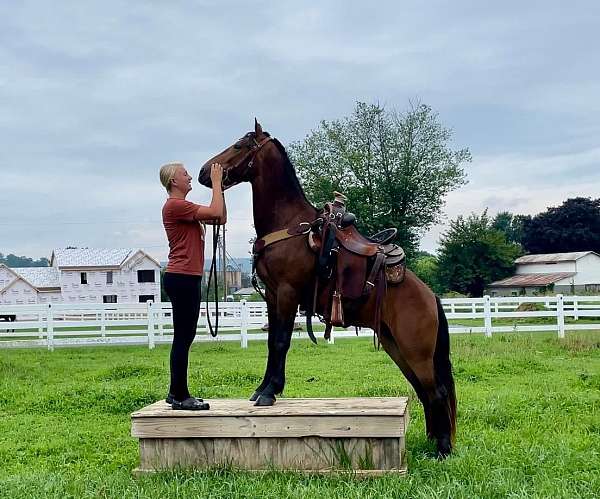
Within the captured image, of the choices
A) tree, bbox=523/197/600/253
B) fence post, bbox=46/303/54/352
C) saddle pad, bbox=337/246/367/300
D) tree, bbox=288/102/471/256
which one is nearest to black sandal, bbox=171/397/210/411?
saddle pad, bbox=337/246/367/300

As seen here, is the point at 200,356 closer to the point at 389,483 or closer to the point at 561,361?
the point at 561,361

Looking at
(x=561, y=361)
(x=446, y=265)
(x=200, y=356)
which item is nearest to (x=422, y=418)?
(x=561, y=361)

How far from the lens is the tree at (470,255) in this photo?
45750mm

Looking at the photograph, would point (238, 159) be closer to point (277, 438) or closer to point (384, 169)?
point (277, 438)

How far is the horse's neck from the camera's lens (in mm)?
5145

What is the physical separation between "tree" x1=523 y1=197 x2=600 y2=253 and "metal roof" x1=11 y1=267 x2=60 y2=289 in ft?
132

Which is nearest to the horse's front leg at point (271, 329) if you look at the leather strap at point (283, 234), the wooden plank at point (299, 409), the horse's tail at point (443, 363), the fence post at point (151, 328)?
the wooden plank at point (299, 409)

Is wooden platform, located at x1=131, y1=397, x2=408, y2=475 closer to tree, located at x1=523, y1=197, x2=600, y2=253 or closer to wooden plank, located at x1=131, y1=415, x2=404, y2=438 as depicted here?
wooden plank, located at x1=131, y1=415, x2=404, y2=438

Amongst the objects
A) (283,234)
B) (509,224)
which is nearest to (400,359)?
(283,234)

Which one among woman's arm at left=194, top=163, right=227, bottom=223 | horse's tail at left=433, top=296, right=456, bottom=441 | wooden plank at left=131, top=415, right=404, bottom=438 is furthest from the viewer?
horse's tail at left=433, top=296, right=456, bottom=441

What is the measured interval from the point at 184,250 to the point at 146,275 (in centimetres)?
4438

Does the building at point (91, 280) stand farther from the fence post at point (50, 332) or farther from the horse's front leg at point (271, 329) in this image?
the horse's front leg at point (271, 329)

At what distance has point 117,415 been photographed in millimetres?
8047

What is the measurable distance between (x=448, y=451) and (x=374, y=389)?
3.68 meters
